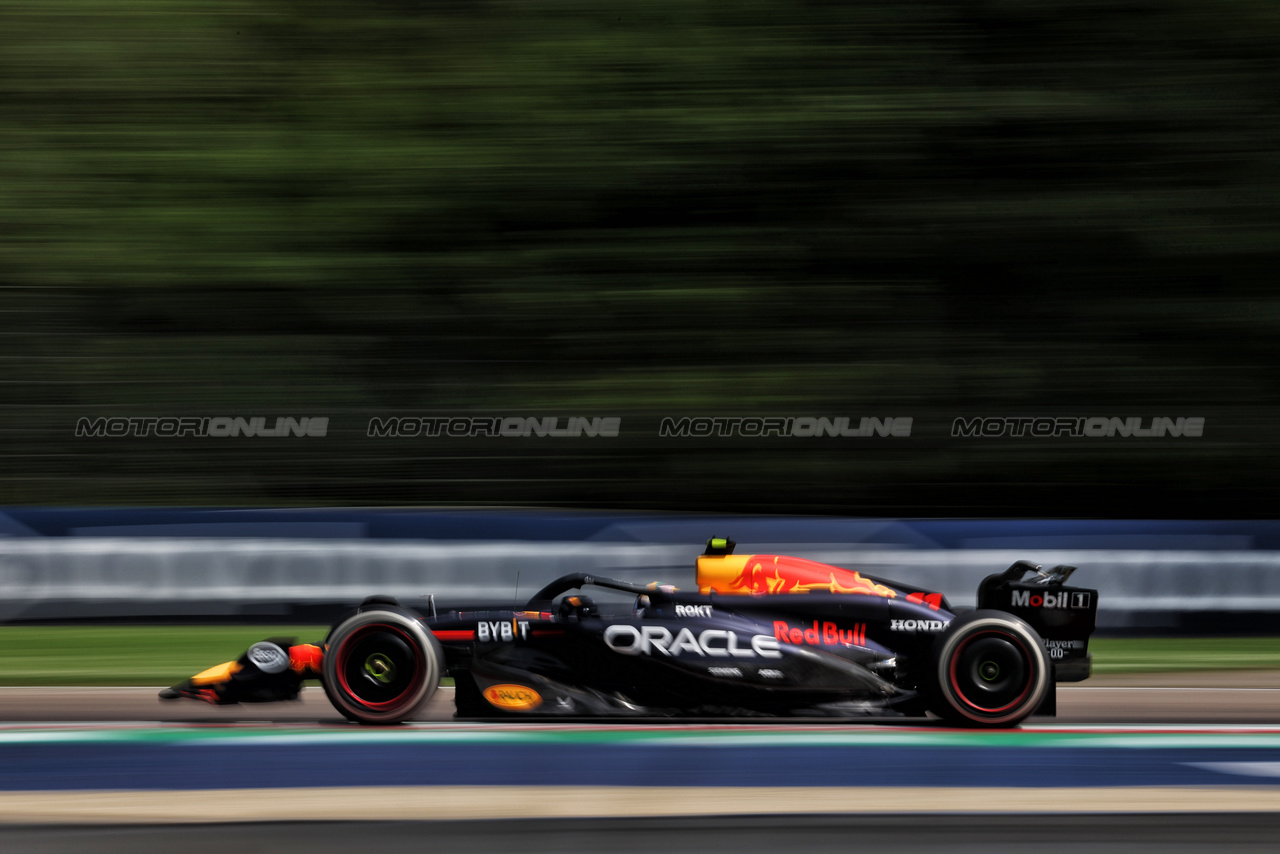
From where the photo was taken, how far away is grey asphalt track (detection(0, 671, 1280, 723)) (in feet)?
18.0

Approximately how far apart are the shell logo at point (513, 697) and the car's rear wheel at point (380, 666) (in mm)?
231

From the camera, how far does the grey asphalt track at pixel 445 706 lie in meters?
5.48

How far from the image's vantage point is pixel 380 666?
4980mm

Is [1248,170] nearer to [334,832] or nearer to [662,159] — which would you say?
[662,159]

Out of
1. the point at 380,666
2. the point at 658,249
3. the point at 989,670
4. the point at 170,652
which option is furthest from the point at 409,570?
the point at 658,249

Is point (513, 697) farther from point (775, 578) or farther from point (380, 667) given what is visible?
point (775, 578)

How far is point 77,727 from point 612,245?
21.2 ft

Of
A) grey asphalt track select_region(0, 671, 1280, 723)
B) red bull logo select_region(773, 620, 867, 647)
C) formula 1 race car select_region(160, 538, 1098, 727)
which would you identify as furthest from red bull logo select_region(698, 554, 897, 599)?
grey asphalt track select_region(0, 671, 1280, 723)

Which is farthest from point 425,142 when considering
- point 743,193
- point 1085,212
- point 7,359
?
point 1085,212

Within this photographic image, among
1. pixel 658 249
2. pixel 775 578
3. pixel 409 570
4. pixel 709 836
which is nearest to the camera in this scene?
pixel 709 836

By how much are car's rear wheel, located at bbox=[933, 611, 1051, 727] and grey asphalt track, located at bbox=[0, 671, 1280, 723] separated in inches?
23.3

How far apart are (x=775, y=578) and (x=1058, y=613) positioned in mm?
1114

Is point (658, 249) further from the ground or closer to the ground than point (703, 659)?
further from the ground

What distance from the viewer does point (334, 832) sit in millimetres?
3639
